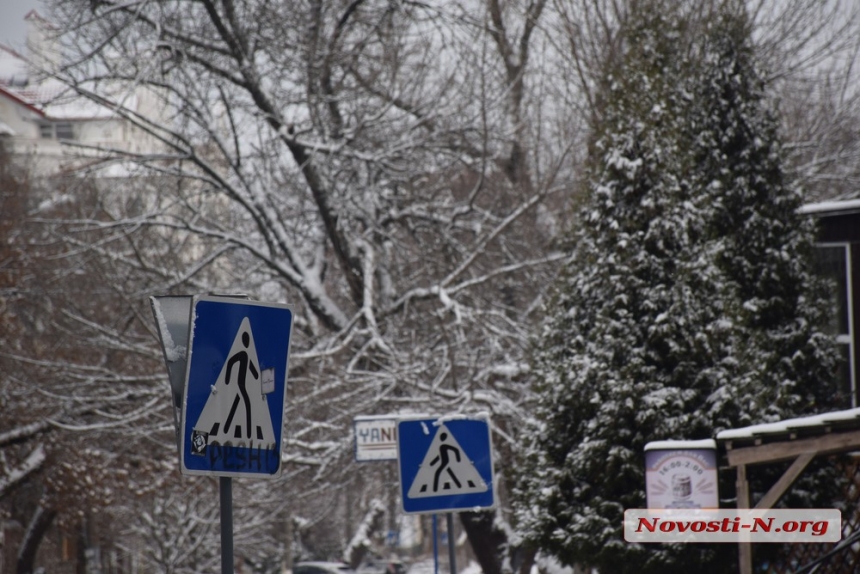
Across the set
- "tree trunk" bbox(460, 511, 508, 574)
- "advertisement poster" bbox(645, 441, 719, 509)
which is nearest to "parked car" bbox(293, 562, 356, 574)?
"tree trunk" bbox(460, 511, 508, 574)

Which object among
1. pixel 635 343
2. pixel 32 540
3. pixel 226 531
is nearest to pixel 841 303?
pixel 635 343

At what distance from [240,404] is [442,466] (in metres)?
4.07

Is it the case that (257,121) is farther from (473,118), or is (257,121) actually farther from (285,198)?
(473,118)

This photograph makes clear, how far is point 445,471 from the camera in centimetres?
851

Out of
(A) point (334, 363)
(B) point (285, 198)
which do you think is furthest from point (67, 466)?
(A) point (334, 363)

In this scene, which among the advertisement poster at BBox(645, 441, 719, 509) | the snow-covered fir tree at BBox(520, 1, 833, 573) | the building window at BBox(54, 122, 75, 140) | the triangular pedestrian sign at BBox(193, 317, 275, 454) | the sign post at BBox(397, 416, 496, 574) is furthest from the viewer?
the building window at BBox(54, 122, 75, 140)

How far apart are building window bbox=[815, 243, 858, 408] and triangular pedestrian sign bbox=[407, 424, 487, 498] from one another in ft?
26.3

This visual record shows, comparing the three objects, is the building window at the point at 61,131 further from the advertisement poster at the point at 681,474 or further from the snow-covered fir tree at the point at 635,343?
the advertisement poster at the point at 681,474

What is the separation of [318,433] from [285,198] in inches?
170

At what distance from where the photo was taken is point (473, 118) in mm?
16297

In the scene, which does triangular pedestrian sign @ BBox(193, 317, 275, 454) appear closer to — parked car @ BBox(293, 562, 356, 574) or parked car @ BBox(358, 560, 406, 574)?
parked car @ BBox(293, 562, 356, 574)

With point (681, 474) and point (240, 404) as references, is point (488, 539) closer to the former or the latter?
point (681, 474)

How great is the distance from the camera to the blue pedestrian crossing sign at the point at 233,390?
4.51 meters

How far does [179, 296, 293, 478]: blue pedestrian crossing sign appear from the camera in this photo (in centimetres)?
451
